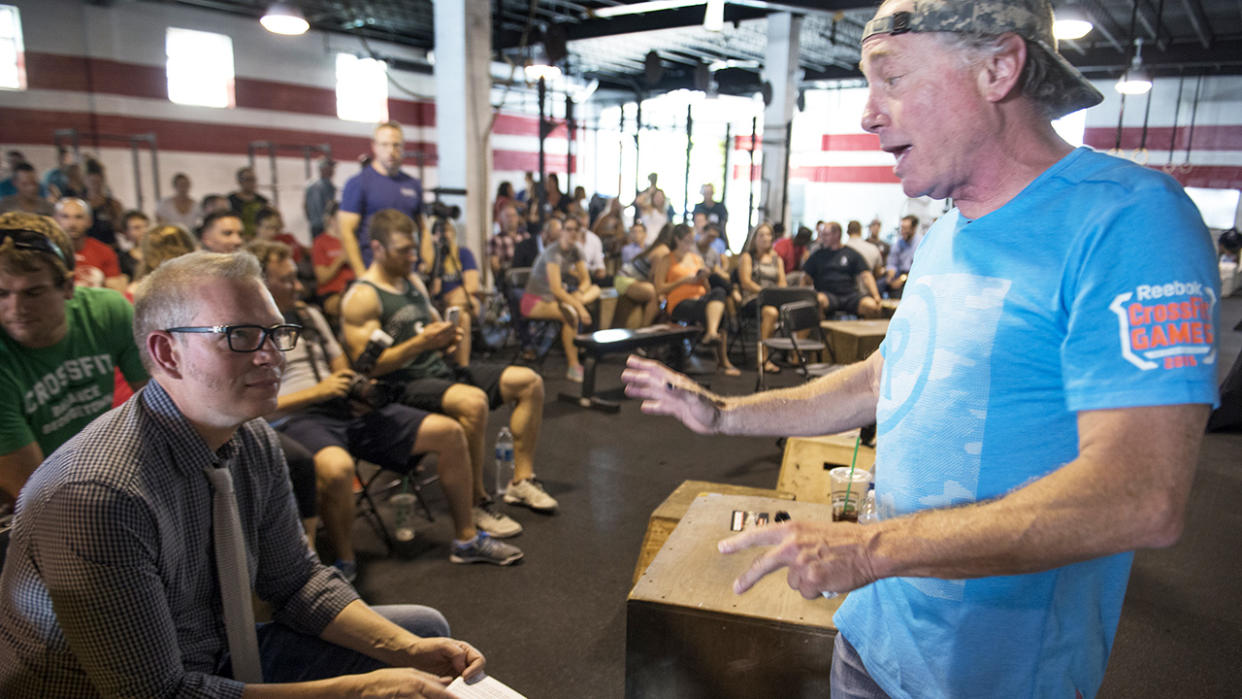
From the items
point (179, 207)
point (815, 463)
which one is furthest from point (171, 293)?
point (179, 207)

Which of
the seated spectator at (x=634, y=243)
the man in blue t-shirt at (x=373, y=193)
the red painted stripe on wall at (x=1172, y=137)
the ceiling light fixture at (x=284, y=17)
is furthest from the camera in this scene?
the red painted stripe on wall at (x=1172, y=137)

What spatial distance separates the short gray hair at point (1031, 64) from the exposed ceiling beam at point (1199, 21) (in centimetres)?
1291

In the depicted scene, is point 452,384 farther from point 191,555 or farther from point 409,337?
point 191,555

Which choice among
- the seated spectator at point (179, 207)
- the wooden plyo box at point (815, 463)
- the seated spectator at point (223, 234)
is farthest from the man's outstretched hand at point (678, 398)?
the seated spectator at point (179, 207)

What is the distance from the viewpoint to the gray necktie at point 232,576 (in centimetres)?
137

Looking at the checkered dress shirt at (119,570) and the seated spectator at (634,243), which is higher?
the seated spectator at (634,243)

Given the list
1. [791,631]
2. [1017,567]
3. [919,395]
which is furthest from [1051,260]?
[791,631]

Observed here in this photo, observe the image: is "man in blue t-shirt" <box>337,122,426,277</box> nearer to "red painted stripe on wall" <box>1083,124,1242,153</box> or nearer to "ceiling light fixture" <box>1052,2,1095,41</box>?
"ceiling light fixture" <box>1052,2,1095,41</box>

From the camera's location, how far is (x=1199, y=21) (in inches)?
454

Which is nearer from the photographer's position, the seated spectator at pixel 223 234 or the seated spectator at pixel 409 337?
the seated spectator at pixel 409 337

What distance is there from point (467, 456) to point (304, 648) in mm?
1635

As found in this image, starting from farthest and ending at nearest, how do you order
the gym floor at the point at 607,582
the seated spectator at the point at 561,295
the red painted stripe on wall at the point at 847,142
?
the red painted stripe on wall at the point at 847,142 < the seated spectator at the point at 561,295 < the gym floor at the point at 607,582

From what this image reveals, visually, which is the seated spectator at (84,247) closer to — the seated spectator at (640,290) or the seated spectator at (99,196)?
the seated spectator at (99,196)

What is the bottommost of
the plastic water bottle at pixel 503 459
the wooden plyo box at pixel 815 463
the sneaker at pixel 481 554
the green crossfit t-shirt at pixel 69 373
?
the sneaker at pixel 481 554
